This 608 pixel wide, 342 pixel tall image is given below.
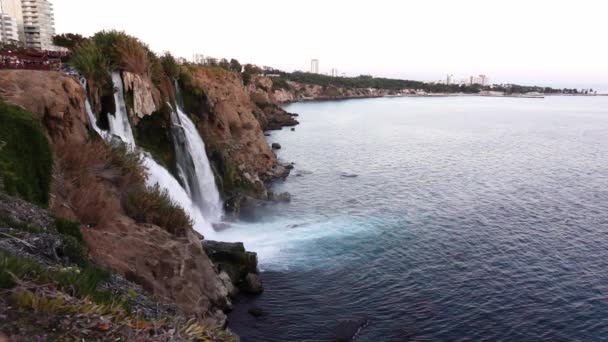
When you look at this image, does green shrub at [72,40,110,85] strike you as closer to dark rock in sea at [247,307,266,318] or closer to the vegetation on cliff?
dark rock in sea at [247,307,266,318]

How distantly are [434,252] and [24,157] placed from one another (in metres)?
20.0

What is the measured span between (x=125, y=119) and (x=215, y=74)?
74.2ft

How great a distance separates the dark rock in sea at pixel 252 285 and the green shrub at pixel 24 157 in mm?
9419

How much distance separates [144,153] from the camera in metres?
24.3

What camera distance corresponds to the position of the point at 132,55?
26.6m

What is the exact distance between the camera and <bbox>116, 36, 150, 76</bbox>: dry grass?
26281 millimetres

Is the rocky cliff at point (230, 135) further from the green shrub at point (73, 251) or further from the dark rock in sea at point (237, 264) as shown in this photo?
the green shrub at point (73, 251)

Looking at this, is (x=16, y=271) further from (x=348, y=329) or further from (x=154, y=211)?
(x=348, y=329)

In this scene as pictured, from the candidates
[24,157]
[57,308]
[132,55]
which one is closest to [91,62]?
[132,55]

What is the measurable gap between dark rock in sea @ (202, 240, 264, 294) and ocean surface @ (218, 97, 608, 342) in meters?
0.70


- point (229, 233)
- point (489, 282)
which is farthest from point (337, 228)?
point (489, 282)

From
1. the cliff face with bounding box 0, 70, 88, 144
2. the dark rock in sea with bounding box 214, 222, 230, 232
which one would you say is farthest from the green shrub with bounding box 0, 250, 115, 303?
the dark rock in sea with bounding box 214, 222, 230, 232

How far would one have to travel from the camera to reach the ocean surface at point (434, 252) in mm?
18625

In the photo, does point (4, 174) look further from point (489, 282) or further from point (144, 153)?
point (489, 282)
